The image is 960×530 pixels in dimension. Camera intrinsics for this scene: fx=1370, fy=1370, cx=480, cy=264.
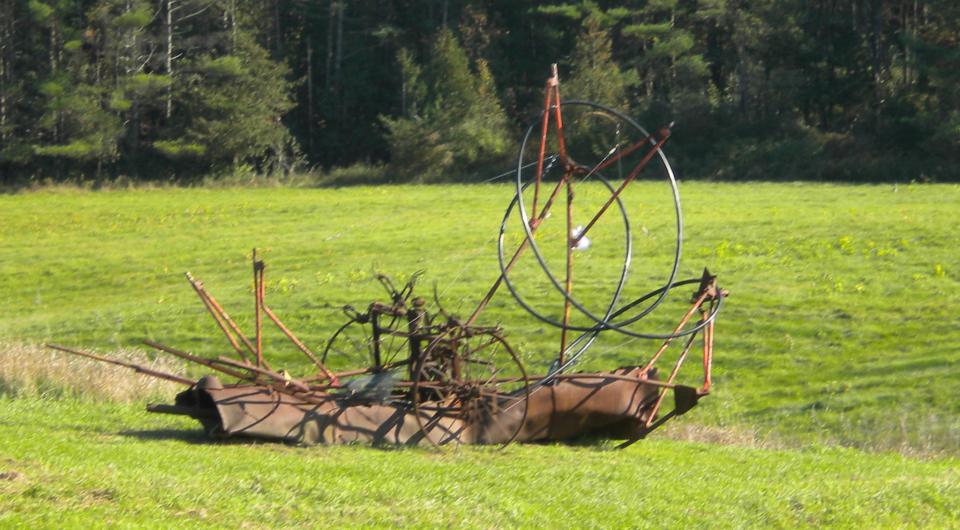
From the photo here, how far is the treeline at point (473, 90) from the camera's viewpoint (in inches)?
2498

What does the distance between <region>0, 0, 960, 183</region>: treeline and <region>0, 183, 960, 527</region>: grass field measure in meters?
7.14

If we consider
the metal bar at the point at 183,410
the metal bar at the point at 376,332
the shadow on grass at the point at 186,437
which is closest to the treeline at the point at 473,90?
the metal bar at the point at 376,332

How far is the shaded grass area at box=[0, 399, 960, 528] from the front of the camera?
10.1 metres

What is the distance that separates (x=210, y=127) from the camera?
67250 millimetres

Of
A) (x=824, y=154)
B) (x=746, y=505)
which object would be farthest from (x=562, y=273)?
(x=824, y=154)

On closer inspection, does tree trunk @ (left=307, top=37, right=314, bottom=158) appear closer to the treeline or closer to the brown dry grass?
the treeline

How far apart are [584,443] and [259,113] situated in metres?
55.5

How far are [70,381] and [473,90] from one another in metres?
54.8

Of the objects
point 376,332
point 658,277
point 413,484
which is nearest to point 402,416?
point 376,332

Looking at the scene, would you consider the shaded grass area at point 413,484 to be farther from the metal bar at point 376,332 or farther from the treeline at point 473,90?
the treeline at point 473,90

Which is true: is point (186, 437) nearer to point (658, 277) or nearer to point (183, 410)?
point (183, 410)

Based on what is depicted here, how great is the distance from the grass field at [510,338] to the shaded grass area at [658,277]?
86mm

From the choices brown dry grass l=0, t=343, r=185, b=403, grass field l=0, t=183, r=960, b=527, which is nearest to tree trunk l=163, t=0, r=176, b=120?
grass field l=0, t=183, r=960, b=527

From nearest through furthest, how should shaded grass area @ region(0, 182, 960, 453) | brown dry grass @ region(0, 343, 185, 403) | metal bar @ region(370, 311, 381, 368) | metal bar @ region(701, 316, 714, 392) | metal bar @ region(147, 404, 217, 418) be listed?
metal bar @ region(147, 404, 217, 418), metal bar @ region(370, 311, 381, 368), metal bar @ region(701, 316, 714, 392), brown dry grass @ region(0, 343, 185, 403), shaded grass area @ region(0, 182, 960, 453)
